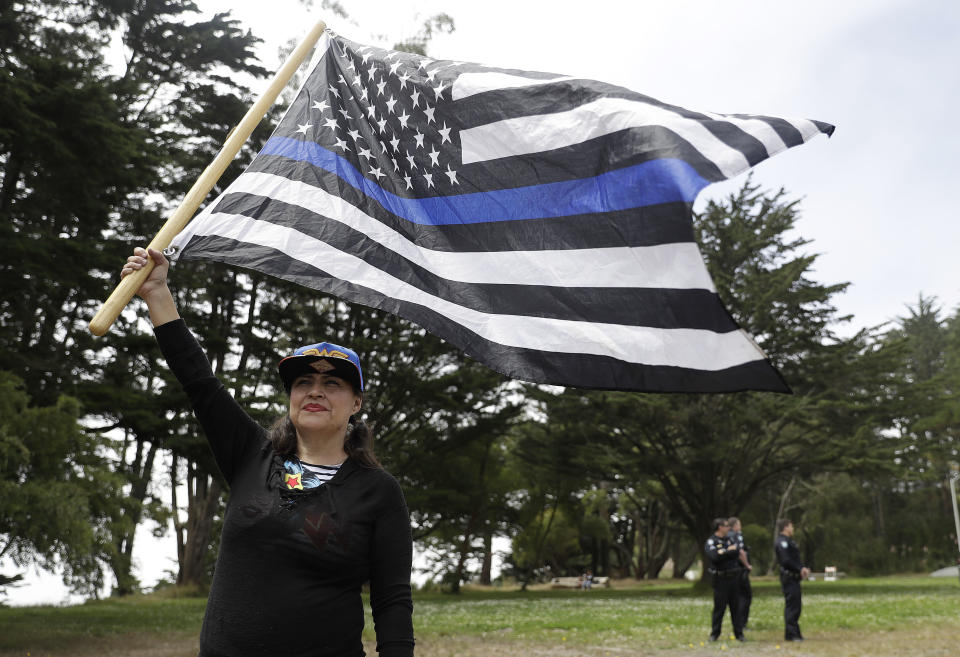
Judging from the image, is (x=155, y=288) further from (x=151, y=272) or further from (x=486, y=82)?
(x=486, y=82)

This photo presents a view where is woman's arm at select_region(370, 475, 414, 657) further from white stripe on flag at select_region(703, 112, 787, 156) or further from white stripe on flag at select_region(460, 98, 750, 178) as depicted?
white stripe on flag at select_region(703, 112, 787, 156)

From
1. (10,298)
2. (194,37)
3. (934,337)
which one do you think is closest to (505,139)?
(10,298)

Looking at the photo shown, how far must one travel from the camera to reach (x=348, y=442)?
3.21 m

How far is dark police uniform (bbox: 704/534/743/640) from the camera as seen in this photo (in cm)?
1461

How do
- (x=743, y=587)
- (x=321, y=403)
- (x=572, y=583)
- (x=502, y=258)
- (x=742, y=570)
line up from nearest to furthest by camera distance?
(x=321, y=403) → (x=502, y=258) → (x=742, y=570) → (x=743, y=587) → (x=572, y=583)

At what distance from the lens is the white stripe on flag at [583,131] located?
173 inches

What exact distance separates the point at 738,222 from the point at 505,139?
102 feet

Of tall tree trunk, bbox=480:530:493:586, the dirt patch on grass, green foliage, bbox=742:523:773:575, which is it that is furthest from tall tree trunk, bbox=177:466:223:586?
green foliage, bbox=742:523:773:575

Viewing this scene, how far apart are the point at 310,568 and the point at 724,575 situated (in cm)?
1317

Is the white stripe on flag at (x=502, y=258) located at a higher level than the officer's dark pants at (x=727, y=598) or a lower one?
higher

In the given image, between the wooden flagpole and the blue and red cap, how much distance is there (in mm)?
628

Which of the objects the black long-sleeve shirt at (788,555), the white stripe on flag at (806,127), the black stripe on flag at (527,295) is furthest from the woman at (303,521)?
the black long-sleeve shirt at (788,555)

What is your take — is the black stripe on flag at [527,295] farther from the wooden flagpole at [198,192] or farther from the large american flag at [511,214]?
the wooden flagpole at [198,192]

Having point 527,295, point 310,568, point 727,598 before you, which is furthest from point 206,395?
point 727,598
